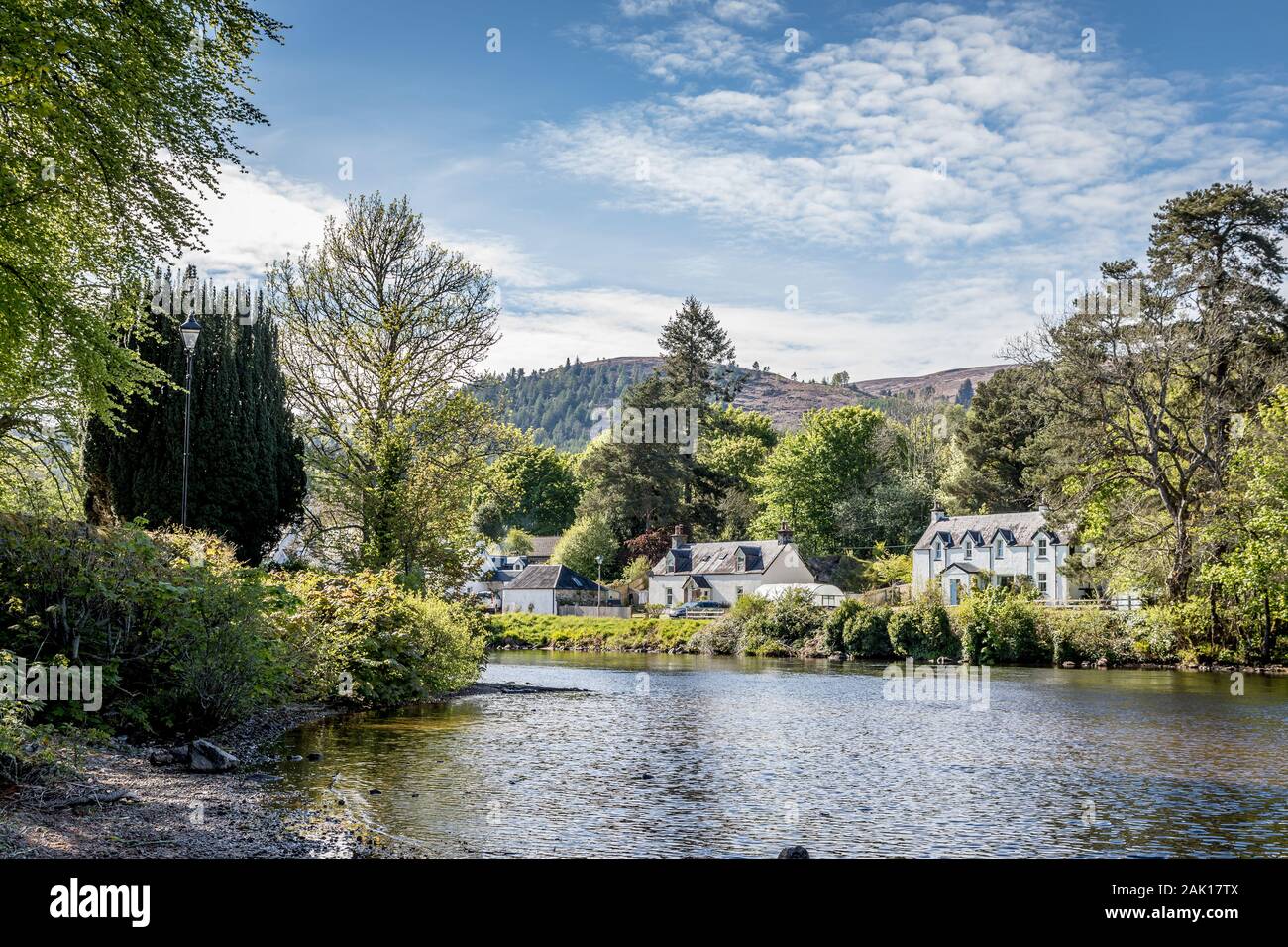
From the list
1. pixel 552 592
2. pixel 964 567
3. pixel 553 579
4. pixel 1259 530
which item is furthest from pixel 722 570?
pixel 1259 530

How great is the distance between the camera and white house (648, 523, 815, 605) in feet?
248

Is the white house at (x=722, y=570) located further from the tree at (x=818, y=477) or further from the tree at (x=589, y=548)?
the tree at (x=818, y=477)

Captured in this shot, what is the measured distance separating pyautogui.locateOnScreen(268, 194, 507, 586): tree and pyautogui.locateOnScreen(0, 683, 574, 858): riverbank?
1750 cm

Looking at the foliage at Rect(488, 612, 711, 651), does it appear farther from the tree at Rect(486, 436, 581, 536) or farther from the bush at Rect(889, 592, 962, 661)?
the tree at Rect(486, 436, 581, 536)

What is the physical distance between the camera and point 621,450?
83938 mm

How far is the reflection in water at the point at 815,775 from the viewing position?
1094cm

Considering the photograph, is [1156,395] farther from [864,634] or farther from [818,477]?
[818,477]

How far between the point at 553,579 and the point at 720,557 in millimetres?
12947

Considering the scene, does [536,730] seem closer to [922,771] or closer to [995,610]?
[922,771]

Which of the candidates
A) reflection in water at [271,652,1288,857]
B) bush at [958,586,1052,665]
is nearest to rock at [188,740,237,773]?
reflection in water at [271,652,1288,857]

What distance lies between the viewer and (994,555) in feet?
217

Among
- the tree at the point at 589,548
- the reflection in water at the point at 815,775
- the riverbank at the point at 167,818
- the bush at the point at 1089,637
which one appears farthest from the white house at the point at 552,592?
the riverbank at the point at 167,818
